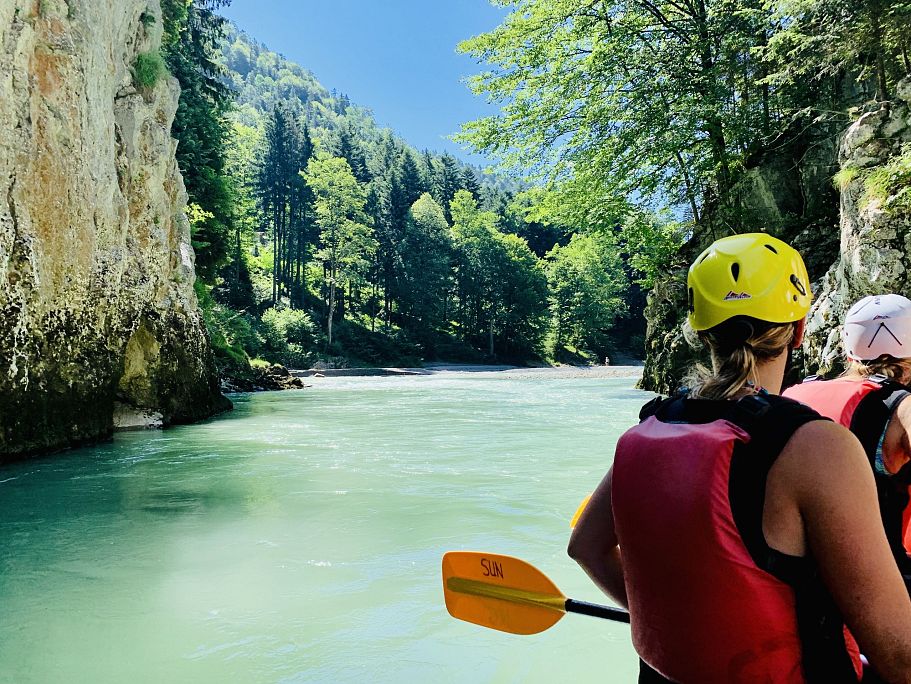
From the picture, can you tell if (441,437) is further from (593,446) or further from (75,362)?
(75,362)

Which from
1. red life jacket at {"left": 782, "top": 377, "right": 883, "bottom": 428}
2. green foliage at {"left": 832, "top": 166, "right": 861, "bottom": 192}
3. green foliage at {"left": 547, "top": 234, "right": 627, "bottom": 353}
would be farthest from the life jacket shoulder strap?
green foliage at {"left": 547, "top": 234, "right": 627, "bottom": 353}

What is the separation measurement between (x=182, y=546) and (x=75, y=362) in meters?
5.65

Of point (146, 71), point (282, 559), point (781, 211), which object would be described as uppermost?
point (146, 71)

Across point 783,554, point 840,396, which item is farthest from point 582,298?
point 783,554

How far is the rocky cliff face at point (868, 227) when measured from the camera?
8.44 metres

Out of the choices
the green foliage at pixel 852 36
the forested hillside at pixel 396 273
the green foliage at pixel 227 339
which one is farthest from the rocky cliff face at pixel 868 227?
the forested hillside at pixel 396 273

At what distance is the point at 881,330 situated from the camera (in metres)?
2.34

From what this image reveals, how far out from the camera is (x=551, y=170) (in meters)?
18.0

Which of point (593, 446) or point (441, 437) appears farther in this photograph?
point (441, 437)

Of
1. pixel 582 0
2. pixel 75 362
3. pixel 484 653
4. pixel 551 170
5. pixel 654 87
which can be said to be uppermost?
pixel 582 0

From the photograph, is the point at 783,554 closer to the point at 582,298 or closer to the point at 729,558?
the point at 729,558

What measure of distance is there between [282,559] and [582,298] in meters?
56.1

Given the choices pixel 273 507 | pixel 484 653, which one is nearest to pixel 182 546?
pixel 273 507

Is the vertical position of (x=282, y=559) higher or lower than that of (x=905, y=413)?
lower
